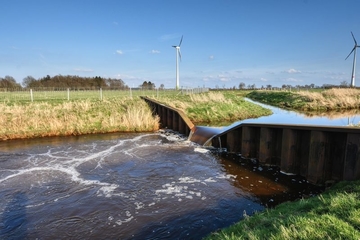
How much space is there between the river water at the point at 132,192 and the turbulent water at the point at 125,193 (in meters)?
0.03

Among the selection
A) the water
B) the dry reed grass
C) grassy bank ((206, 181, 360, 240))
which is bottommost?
the water

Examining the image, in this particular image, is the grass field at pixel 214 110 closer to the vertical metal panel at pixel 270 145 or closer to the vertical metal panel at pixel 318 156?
the vertical metal panel at pixel 270 145

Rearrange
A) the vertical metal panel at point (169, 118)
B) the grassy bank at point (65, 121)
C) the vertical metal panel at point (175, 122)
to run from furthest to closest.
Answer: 1. the vertical metal panel at point (169, 118)
2. the vertical metal panel at point (175, 122)
3. the grassy bank at point (65, 121)

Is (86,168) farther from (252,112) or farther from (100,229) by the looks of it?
(252,112)

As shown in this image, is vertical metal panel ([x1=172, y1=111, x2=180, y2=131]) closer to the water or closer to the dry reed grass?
the water

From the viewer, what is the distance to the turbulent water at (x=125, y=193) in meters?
6.36

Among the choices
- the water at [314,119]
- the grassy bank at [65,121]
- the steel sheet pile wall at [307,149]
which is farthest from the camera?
the water at [314,119]

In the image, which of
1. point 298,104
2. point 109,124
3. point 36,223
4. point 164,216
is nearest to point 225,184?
point 164,216

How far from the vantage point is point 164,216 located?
22.3ft

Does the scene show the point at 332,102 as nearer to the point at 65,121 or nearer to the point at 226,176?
the point at 226,176

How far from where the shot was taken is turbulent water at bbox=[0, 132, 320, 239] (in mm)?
6355

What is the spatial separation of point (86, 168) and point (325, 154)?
9.57 m

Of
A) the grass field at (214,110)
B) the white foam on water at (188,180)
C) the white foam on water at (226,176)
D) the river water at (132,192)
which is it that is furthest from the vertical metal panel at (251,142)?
the grass field at (214,110)

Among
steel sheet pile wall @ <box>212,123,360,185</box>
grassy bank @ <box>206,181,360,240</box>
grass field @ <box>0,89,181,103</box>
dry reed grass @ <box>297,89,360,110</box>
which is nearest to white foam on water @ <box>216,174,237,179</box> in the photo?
steel sheet pile wall @ <box>212,123,360,185</box>
